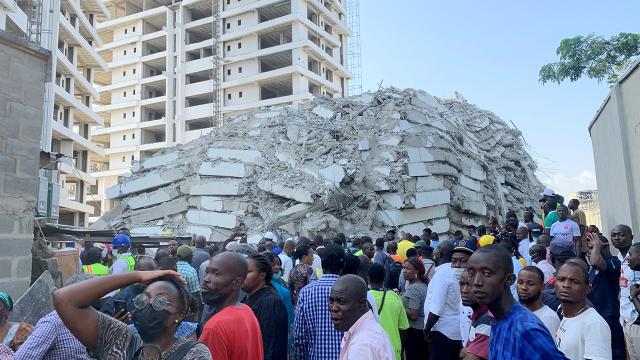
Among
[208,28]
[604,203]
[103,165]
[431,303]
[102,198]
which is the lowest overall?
[431,303]

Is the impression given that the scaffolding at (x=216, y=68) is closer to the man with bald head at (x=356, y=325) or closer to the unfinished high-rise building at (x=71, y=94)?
the unfinished high-rise building at (x=71, y=94)

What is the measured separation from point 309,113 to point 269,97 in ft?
85.1

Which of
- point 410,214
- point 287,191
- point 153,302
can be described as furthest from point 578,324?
point 287,191

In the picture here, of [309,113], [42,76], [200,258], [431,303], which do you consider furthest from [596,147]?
[309,113]

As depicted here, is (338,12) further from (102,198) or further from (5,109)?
(5,109)

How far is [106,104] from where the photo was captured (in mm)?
52438

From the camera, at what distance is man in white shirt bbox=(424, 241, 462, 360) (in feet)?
17.1

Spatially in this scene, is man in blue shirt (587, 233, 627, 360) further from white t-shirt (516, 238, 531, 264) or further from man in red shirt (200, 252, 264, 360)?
white t-shirt (516, 238, 531, 264)

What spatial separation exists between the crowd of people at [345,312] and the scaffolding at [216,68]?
38443 millimetres

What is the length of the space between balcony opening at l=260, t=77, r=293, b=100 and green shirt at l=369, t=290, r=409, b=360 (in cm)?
3947

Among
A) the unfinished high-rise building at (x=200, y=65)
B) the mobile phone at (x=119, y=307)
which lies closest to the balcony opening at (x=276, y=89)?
the unfinished high-rise building at (x=200, y=65)

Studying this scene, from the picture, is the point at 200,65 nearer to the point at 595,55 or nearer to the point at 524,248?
the point at 595,55

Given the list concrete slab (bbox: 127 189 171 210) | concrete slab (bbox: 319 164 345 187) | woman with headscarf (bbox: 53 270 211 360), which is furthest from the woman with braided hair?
concrete slab (bbox: 127 189 171 210)

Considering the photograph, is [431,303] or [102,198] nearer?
[431,303]
